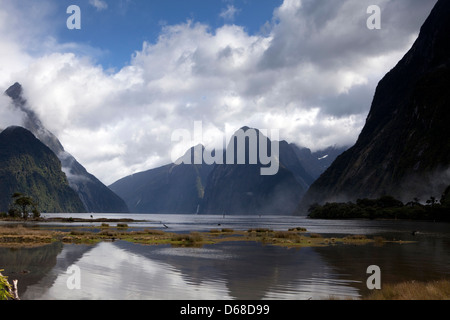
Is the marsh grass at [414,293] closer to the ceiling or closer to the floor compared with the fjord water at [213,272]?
closer to the ceiling

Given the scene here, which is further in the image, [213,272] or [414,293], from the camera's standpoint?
[213,272]

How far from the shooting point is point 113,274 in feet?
104

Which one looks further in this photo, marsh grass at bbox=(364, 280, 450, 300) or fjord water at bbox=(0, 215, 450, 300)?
fjord water at bbox=(0, 215, 450, 300)

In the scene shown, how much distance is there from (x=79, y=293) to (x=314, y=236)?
56241 millimetres

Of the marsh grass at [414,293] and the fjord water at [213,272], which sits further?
the fjord water at [213,272]

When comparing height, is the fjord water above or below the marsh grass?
below

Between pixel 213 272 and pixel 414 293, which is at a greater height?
pixel 414 293
